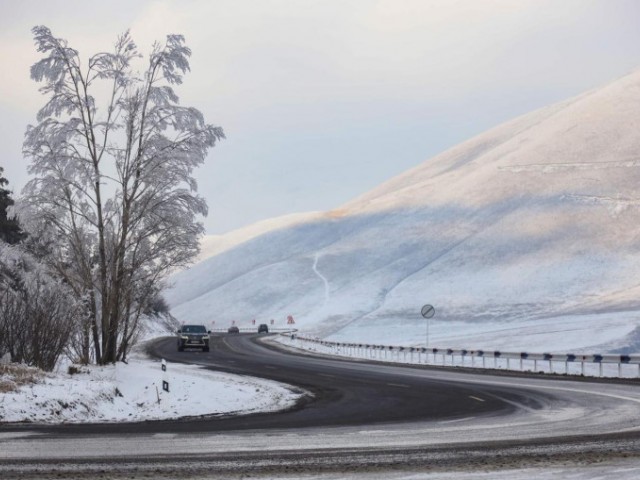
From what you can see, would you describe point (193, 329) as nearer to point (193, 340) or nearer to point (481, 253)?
point (193, 340)

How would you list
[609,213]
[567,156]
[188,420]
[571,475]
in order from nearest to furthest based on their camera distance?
1. [571,475]
2. [188,420]
3. [609,213]
4. [567,156]

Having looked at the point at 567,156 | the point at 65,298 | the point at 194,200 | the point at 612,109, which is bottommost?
the point at 65,298

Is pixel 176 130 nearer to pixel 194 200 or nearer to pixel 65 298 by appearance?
pixel 194 200

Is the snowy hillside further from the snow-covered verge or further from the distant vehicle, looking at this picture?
the snow-covered verge

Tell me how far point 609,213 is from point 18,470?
13727cm

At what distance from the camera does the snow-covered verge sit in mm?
18297

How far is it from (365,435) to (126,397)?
9.56m

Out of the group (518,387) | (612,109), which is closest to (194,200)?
(518,387)

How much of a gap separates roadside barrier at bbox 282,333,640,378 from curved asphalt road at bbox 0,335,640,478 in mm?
9576

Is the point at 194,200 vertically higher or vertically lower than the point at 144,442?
higher

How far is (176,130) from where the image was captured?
30.9 metres

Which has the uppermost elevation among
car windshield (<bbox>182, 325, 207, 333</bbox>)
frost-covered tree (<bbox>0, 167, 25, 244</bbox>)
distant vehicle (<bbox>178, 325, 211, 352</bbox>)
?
frost-covered tree (<bbox>0, 167, 25, 244</bbox>)

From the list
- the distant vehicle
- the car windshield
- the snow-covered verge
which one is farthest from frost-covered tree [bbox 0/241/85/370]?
the car windshield

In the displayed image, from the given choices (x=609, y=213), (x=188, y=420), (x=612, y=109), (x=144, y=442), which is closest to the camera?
(x=144, y=442)
